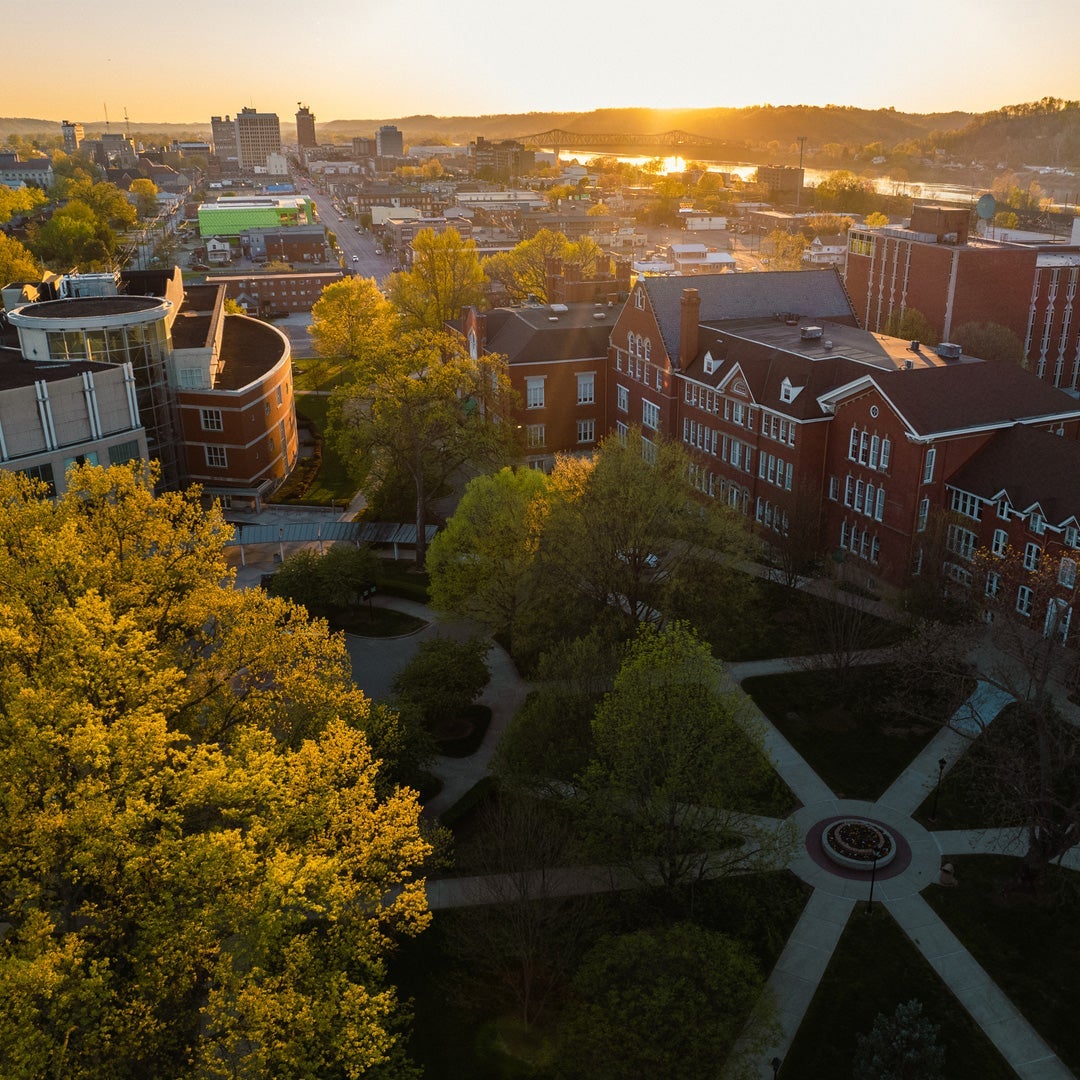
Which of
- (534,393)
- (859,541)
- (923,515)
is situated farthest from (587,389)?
(923,515)

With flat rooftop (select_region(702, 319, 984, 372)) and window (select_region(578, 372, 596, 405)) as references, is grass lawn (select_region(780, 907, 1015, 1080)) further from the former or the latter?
window (select_region(578, 372, 596, 405))

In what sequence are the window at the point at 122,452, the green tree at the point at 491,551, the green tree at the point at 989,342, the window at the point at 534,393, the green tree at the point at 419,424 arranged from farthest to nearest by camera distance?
the green tree at the point at 989,342
the window at the point at 534,393
the green tree at the point at 419,424
the window at the point at 122,452
the green tree at the point at 491,551

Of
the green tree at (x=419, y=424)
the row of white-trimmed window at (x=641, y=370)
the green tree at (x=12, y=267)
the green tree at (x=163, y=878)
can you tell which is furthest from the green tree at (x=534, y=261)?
the green tree at (x=163, y=878)

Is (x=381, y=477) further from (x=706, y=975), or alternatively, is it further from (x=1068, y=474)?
(x=706, y=975)

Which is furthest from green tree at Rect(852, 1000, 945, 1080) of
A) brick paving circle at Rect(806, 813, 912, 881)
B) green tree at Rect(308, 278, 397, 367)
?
green tree at Rect(308, 278, 397, 367)

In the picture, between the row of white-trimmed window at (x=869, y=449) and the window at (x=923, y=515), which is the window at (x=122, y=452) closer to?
the row of white-trimmed window at (x=869, y=449)

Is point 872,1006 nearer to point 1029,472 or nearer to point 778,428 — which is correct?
point 1029,472

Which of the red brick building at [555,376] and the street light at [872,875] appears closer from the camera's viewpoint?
the street light at [872,875]

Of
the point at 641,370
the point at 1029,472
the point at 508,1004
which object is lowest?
the point at 508,1004
